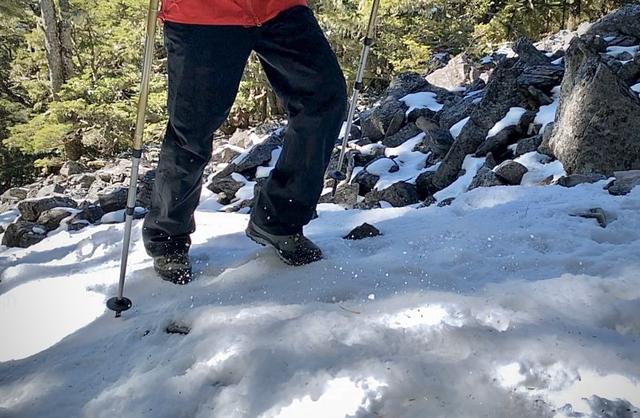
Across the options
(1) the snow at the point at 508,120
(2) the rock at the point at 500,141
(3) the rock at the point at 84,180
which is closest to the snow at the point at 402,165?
(2) the rock at the point at 500,141

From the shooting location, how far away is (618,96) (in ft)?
16.6

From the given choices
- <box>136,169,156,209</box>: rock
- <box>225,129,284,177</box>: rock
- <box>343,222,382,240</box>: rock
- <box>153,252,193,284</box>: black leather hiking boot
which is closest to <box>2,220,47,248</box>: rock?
<box>136,169,156,209</box>: rock

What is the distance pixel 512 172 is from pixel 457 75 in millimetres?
7569

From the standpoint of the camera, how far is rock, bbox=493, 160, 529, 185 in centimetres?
537

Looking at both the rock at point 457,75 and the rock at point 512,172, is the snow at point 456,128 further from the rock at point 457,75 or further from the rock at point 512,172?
the rock at point 457,75

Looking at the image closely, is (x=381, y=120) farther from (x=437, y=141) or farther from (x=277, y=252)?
(x=277, y=252)

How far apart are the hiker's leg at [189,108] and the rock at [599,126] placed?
3.72 metres

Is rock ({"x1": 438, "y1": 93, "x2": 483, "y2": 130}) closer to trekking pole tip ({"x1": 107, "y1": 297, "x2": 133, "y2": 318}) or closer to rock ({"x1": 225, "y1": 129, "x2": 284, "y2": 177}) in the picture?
rock ({"x1": 225, "y1": 129, "x2": 284, "y2": 177})

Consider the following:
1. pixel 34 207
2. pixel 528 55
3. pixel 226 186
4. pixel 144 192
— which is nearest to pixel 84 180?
pixel 144 192

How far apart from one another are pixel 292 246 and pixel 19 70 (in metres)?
20.9

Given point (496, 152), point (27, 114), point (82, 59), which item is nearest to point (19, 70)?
point (27, 114)

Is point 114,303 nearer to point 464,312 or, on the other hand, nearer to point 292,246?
point 292,246

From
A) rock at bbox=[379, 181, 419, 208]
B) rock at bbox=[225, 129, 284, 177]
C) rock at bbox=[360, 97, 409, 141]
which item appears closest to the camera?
rock at bbox=[379, 181, 419, 208]

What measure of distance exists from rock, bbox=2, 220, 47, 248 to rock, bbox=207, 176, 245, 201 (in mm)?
3068
